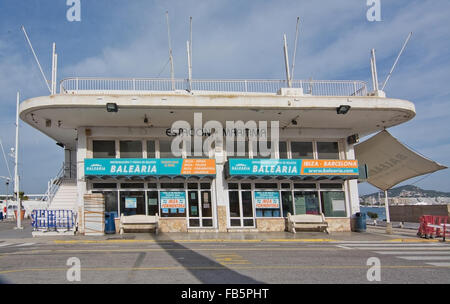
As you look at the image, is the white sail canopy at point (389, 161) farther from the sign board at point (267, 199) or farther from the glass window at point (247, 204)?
the glass window at point (247, 204)

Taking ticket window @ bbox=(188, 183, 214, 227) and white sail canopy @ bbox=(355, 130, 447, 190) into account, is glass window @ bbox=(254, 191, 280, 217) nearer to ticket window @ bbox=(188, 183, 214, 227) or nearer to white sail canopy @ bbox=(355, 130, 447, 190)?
ticket window @ bbox=(188, 183, 214, 227)

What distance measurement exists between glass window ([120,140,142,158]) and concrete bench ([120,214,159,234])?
3.72m

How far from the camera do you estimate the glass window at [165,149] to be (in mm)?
21422

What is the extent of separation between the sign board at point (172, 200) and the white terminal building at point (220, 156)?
57 millimetres

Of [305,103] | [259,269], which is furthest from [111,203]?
[259,269]

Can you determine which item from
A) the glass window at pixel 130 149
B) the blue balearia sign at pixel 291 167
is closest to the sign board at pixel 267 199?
the blue balearia sign at pixel 291 167

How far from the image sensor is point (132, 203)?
20.4 meters

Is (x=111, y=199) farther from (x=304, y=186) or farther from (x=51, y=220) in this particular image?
(x=304, y=186)

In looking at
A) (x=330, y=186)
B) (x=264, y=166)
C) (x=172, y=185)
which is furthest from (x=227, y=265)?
(x=330, y=186)

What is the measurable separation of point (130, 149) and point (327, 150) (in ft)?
40.1

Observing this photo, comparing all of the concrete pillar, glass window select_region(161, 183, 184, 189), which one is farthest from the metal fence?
glass window select_region(161, 183, 184, 189)
